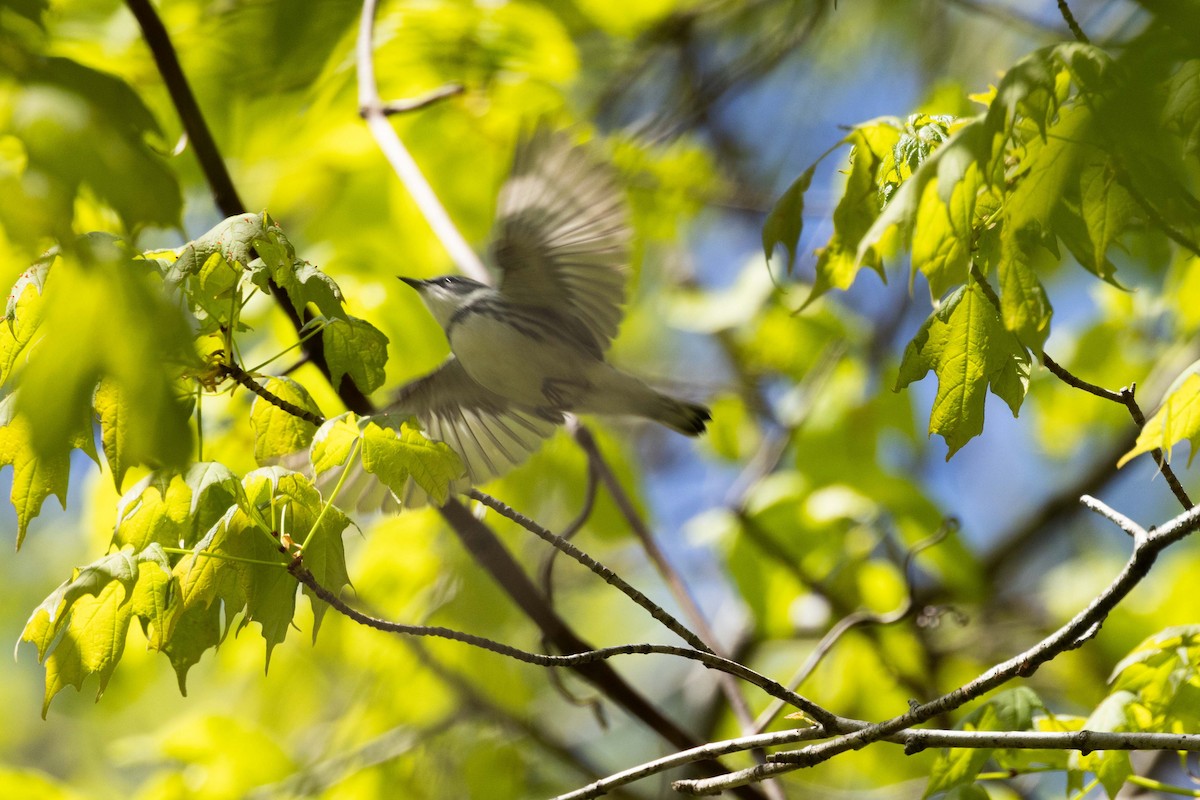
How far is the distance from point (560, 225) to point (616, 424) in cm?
271

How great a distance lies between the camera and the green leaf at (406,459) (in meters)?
1.50

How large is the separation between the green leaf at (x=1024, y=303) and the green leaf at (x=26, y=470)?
139 cm

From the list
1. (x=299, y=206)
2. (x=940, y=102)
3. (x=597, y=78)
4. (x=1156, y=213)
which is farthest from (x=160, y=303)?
(x=597, y=78)

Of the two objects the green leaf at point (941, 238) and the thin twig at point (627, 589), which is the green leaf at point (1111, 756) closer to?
the thin twig at point (627, 589)

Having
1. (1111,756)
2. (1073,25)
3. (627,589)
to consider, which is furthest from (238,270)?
(1111,756)

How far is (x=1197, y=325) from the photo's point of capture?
280cm

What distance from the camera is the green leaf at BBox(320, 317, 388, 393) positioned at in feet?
5.10

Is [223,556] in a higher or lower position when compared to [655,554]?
higher

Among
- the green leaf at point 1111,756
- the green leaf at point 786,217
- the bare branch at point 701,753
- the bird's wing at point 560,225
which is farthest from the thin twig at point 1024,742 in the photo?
the bird's wing at point 560,225

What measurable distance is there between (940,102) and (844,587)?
6.26 ft

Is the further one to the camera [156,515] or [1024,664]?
[156,515]

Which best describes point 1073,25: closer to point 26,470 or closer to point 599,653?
point 599,653

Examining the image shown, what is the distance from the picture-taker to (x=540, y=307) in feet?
8.37

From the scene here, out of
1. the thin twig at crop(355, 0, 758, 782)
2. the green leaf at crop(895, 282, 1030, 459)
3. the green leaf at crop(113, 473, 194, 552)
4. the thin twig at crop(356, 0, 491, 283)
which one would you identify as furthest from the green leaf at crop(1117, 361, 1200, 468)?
the thin twig at crop(356, 0, 491, 283)
